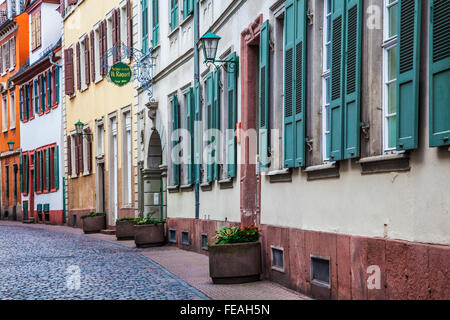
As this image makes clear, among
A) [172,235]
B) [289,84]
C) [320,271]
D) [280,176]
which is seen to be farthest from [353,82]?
[172,235]

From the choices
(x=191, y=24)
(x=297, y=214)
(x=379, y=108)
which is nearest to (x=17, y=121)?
(x=191, y=24)

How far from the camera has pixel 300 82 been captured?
10.1 metres

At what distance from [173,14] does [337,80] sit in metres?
11.7

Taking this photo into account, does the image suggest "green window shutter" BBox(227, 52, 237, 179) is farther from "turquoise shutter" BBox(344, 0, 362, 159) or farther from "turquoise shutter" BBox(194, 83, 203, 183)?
"turquoise shutter" BBox(344, 0, 362, 159)

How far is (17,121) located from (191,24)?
1056 inches

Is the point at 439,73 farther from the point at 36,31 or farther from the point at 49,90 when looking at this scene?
the point at 36,31

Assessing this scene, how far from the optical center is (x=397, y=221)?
280 inches

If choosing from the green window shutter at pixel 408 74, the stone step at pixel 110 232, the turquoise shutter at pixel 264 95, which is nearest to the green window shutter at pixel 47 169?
the stone step at pixel 110 232

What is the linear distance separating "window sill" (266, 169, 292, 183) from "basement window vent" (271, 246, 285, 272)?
36.8 inches

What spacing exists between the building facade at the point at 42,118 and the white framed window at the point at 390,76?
92.5 ft

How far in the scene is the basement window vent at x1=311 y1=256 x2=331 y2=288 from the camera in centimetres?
899

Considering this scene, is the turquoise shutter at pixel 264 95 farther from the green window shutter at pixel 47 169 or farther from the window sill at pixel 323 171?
the green window shutter at pixel 47 169
